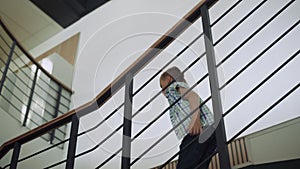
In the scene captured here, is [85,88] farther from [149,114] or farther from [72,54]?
[149,114]

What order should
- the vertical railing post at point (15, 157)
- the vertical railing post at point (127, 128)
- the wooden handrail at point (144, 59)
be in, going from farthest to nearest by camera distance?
the vertical railing post at point (15, 157), the wooden handrail at point (144, 59), the vertical railing post at point (127, 128)

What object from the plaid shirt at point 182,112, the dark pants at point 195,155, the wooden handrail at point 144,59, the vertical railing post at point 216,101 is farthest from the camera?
the plaid shirt at point 182,112

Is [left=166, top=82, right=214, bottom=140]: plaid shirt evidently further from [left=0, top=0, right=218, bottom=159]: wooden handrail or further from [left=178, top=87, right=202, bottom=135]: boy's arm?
[left=0, top=0, right=218, bottom=159]: wooden handrail

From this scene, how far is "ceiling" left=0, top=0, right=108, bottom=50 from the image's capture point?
542cm

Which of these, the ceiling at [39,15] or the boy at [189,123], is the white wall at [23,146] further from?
the ceiling at [39,15]

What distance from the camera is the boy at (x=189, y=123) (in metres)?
1.80

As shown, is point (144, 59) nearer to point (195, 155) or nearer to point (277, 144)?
point (195, 155)

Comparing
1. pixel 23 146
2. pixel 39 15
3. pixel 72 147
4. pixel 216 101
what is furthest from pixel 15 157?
pixel 39 15

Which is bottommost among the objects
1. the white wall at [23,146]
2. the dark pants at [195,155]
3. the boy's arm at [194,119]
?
the dark pants at [195,155]

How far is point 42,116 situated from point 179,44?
67.7 inches

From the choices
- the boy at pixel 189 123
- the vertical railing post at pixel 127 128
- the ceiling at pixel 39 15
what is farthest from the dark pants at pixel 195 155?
the ceiling at pixel 39 15

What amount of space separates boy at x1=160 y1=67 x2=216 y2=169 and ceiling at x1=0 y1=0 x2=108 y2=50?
377 cm

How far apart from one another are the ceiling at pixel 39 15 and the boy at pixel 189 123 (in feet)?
12.4

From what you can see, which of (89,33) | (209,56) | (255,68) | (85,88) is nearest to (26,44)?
(89,33)
